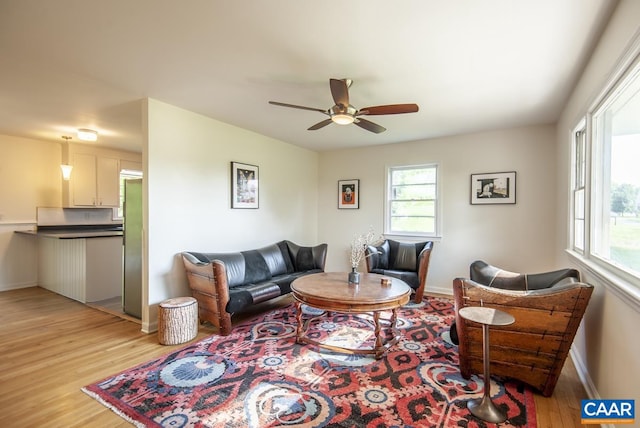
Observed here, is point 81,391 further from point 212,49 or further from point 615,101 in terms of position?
point 615,101

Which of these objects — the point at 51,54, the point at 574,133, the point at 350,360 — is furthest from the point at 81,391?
the point at 574,133

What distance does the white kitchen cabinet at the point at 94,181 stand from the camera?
5.57 meters

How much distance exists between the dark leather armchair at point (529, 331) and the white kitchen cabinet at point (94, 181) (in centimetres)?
635

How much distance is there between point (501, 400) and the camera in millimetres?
2188

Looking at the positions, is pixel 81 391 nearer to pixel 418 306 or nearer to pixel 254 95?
pixel 254 95

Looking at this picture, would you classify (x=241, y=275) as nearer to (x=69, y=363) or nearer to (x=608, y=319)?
(x=69, y=363)

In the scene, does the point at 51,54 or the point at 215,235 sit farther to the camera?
the point at 215,235

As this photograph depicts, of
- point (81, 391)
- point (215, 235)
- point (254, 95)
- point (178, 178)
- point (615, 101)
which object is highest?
point (254, 95)

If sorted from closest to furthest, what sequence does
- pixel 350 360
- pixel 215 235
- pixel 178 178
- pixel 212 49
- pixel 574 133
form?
pixel 212 49 → pixel 350 360 → pixel 574 133 → pixel 178 178 → pixel 215 235

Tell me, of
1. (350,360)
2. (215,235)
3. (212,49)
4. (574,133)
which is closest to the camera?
(212,49)

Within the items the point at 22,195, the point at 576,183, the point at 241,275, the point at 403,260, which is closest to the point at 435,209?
the point at 403,260

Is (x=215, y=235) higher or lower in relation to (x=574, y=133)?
lower

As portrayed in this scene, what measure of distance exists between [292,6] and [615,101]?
2318mm

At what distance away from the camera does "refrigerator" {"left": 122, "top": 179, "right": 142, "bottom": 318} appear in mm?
3795
